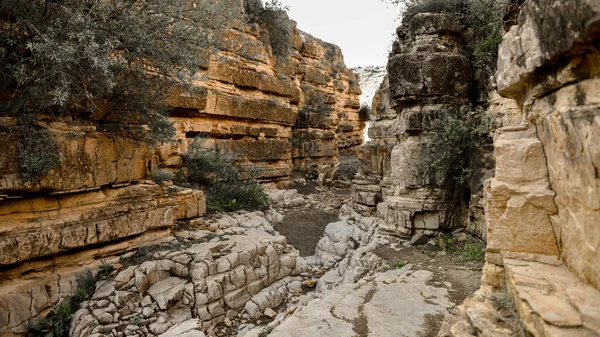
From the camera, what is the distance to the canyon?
4.89 feet

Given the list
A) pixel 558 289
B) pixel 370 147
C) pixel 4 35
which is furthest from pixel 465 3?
pixel 4 35

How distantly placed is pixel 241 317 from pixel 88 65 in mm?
4276

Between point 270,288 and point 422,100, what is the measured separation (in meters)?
4.34

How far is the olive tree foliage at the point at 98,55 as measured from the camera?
3.92m

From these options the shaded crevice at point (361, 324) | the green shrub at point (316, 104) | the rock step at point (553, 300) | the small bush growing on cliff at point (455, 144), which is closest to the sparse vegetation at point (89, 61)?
the shaded crevice at point (361, 324)

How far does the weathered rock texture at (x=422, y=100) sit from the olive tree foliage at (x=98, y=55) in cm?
375

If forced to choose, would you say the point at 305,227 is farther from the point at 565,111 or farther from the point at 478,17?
the point at 565,111

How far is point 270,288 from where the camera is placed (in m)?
5.36

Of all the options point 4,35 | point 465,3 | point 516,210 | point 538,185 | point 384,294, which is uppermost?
point 465,3

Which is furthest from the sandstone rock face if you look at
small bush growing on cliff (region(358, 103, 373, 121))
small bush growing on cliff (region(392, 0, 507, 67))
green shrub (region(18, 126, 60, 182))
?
small bush growing on cliff (region(358, 103, 373, 121))

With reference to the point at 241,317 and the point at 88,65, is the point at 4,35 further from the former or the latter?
the point at 241,317

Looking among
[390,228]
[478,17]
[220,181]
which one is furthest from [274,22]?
[390,228]

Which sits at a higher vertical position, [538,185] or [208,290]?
[538,185]

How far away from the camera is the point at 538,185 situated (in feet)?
5.93
